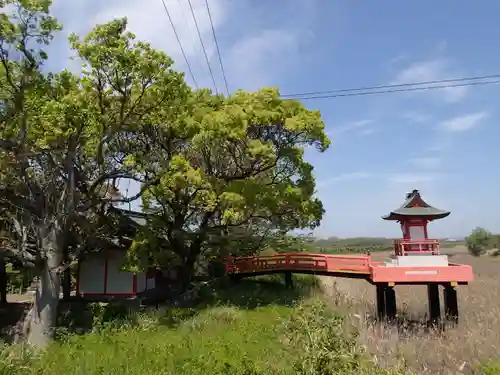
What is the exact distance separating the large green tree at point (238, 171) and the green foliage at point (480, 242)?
4526cm

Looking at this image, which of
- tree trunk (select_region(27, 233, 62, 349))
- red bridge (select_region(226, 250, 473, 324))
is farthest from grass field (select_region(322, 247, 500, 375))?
tree trunk (select_region(27, 233, 62, 349))

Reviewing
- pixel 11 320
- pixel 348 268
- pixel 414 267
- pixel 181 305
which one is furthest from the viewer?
pixel 181 305

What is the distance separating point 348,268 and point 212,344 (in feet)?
26.2

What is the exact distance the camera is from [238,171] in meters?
18.2

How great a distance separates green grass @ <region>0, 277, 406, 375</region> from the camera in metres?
7.44

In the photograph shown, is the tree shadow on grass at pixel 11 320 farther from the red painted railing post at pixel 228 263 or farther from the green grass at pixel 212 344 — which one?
the red painted railing post at pixel 228 263

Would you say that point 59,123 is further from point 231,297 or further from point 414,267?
point 414,267

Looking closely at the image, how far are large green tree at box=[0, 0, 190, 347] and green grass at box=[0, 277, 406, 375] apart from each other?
2.39 m

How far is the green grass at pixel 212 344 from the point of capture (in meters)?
7.44

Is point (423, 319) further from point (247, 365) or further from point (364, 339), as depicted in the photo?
point (247, 365)

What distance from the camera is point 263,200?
16.7 m

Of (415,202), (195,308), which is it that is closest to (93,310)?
(195,308)

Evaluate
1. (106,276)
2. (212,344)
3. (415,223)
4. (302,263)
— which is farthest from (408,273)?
(106,276)

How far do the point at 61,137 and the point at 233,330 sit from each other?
8111 millimetres
